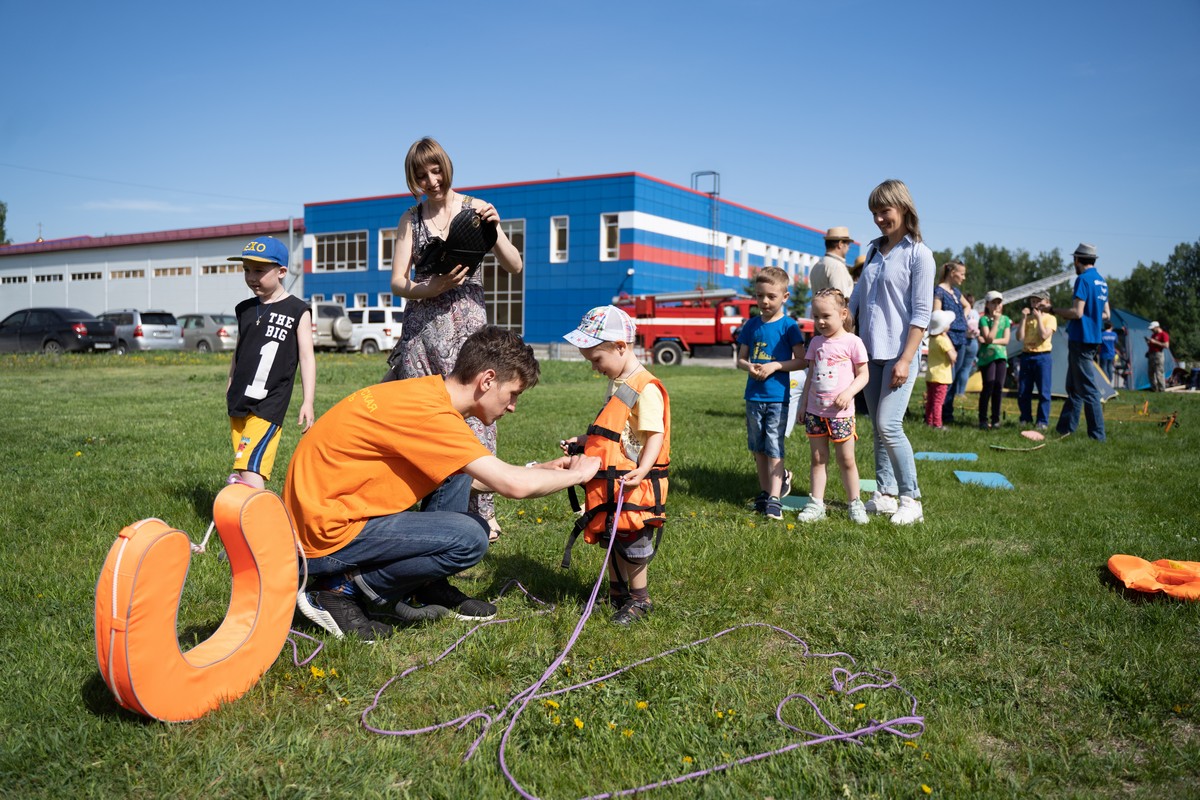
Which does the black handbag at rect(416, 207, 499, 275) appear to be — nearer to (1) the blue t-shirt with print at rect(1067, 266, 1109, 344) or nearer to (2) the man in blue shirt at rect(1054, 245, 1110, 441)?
(2) the man in blue shirt at rect(1054, 245, 1110, 441)

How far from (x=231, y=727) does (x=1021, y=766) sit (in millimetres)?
2510

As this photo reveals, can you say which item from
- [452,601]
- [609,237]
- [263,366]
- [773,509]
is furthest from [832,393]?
[609,237]

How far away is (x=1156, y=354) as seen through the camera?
840 inches

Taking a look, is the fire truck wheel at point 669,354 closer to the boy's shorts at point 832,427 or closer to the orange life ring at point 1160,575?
the boy's shorts at point 832,427

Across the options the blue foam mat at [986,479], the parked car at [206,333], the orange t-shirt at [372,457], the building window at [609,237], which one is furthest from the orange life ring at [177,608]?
the building window at [609,237]

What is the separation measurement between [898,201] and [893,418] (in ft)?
4.57

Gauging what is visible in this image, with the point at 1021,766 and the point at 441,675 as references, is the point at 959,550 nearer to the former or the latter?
the point at 1021,766

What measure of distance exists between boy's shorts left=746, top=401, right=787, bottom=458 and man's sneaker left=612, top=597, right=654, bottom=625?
2200 mm

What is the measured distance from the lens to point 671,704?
304 centimetres

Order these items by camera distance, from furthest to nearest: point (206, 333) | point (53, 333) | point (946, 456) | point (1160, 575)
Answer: point (206, 333) → point (53, 333) → point (946, 456) → point (1160, 575)

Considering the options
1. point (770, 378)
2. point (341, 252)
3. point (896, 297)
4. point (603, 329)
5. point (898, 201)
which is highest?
point (341, 252)

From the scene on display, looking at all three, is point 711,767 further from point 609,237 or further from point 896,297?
point 609,237

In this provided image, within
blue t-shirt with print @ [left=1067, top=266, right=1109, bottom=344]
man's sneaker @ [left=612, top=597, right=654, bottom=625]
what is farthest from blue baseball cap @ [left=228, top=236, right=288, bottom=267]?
blue t-shirt with print @ [left=1067, top=266, right=1109, bottom=344]

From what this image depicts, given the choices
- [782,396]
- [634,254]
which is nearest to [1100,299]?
[782,396]
